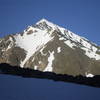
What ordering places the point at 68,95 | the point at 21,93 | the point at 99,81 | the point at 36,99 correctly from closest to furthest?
Answer: the point at 36,99
the point at 21,93
the point at 68,95
the point at 99,81

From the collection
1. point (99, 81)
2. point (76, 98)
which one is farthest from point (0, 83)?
point (99, 81)

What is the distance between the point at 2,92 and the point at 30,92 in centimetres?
224

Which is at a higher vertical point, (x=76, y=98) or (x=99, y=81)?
(x=99, y=81)

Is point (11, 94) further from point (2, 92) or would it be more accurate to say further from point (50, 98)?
point (50, 98)

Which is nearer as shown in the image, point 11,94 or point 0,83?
point 11,94

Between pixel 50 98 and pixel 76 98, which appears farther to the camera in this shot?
pixel 76 98

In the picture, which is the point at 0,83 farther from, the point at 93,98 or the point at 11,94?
the point at 93,98

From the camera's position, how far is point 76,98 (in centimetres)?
1750

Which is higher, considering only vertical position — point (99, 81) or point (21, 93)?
point (99, 81)

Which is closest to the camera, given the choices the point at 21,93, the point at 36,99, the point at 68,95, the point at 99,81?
the point at 36,99

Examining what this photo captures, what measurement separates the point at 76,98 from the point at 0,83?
5.16 metres

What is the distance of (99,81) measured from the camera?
34.8 meters

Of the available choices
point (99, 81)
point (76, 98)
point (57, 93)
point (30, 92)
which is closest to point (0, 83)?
point (30, 92)

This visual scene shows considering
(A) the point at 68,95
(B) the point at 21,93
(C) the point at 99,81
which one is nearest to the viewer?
(B) the point at 21,93
